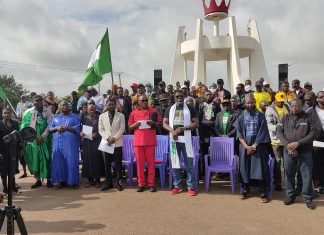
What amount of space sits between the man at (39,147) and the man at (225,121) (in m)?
3.60

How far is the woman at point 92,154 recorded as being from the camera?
7.68m

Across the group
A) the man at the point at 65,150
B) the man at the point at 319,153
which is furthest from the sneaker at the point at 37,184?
the man at the point at 319,153

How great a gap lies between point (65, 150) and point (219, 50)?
17877mm

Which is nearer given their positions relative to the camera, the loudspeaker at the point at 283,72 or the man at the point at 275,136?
the man at the point at 275,136

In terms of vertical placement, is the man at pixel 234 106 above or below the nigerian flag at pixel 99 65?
below

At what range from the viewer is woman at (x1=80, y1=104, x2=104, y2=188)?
768 centimetres

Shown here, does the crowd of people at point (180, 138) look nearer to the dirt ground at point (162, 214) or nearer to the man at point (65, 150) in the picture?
the man at point (65, 150)

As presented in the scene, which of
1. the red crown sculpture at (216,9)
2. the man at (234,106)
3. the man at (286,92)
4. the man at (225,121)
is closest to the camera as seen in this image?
the man at (225,121)

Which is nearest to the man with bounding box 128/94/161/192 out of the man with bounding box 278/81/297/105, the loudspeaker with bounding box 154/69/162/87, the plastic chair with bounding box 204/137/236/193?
the plastic chair with bounding box 204/137/236/193

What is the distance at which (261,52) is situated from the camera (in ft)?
77.3

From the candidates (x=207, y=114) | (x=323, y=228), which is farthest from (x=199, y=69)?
(x=323, y=228)

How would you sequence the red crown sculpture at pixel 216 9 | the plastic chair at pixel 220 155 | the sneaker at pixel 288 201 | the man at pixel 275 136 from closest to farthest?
the sneaker at pixel 288 201 → the plastic chair at pixel 220 155 → the man at pixel 275 136 → the red crown sculpture at pixel 216 9

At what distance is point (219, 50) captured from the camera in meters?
23.7

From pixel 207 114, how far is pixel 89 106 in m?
2.59
